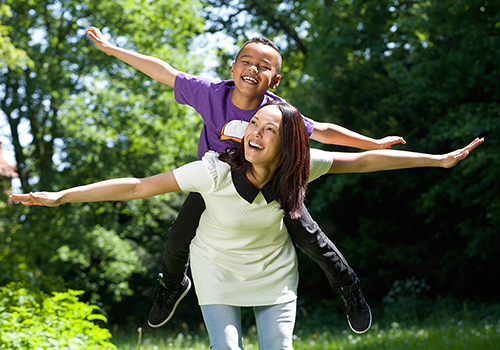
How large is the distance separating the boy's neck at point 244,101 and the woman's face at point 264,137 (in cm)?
35

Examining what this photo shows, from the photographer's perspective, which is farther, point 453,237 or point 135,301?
point 135,301

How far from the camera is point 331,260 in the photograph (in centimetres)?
293

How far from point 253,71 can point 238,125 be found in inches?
11.2

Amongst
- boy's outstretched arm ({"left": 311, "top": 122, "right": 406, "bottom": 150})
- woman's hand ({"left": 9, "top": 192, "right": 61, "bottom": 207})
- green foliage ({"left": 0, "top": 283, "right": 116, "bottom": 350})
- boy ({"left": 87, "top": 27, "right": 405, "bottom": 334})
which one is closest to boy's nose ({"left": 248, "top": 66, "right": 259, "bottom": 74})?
boy ({"left": 87, "top": 27, "right": 405, "bottom": 334})

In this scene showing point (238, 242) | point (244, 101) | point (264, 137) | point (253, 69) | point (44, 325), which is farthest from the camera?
point (44, 325)

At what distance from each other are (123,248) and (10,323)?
7.85 metres

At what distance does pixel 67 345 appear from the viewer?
13.3 feet

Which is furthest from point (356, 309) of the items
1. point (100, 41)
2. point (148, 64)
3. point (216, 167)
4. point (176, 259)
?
point (100, 41)

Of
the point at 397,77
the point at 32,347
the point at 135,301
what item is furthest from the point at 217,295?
the point at 135,301

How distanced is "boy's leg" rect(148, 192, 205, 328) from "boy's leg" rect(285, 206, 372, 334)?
50 centimetres

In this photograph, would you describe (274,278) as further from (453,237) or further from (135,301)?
(135,301)

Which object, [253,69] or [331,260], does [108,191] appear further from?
[331,260]

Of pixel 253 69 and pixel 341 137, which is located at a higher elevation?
pixel 253 69

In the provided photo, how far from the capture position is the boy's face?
268 centimetres
